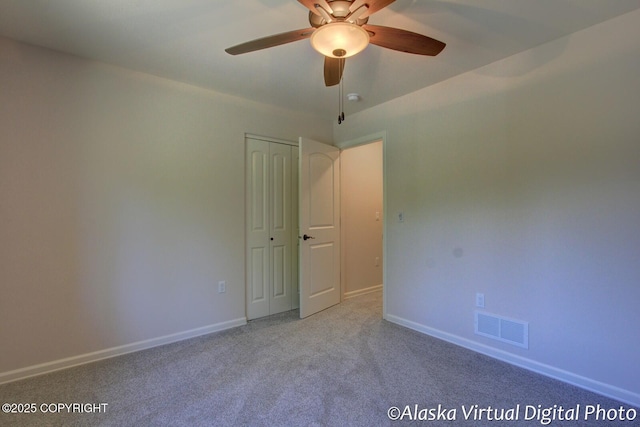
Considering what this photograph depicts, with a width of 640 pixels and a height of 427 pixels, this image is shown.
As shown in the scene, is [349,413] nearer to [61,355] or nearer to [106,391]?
[106,391]

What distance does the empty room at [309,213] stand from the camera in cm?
185

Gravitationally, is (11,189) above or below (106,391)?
above

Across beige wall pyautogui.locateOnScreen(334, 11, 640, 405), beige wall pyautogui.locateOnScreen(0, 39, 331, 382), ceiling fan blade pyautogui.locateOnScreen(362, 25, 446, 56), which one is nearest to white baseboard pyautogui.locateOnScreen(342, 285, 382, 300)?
beige wall pyautogui.locateOnScreen(334, 11, 640, 405)

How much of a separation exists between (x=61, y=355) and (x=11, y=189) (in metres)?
1.27

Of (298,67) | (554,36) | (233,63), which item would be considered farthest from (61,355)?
(554,36)

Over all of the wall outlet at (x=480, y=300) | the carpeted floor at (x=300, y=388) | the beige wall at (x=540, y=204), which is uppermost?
the beige wall at (x=540, y=204)

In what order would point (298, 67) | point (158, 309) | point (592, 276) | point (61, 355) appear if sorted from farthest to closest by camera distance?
point (158, 309) → point (298, 67) → point (61, 355) → point (592, 276)

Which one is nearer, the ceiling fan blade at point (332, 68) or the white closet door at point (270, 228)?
the ceiling fan blade at point (332, 68)

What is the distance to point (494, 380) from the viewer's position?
2.14 meters

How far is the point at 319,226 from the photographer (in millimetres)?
3584

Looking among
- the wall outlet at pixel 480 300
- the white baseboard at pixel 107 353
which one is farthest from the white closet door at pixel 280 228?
the wall outlet at pixel 480 300

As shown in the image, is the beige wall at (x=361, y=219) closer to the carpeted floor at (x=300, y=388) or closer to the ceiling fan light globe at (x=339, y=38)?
the carpeted floor at (x=300, y=388)

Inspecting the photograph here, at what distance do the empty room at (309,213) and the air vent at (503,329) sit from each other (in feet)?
0.06

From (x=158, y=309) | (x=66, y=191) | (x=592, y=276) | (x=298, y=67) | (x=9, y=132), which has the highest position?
(x=298, y=67)
